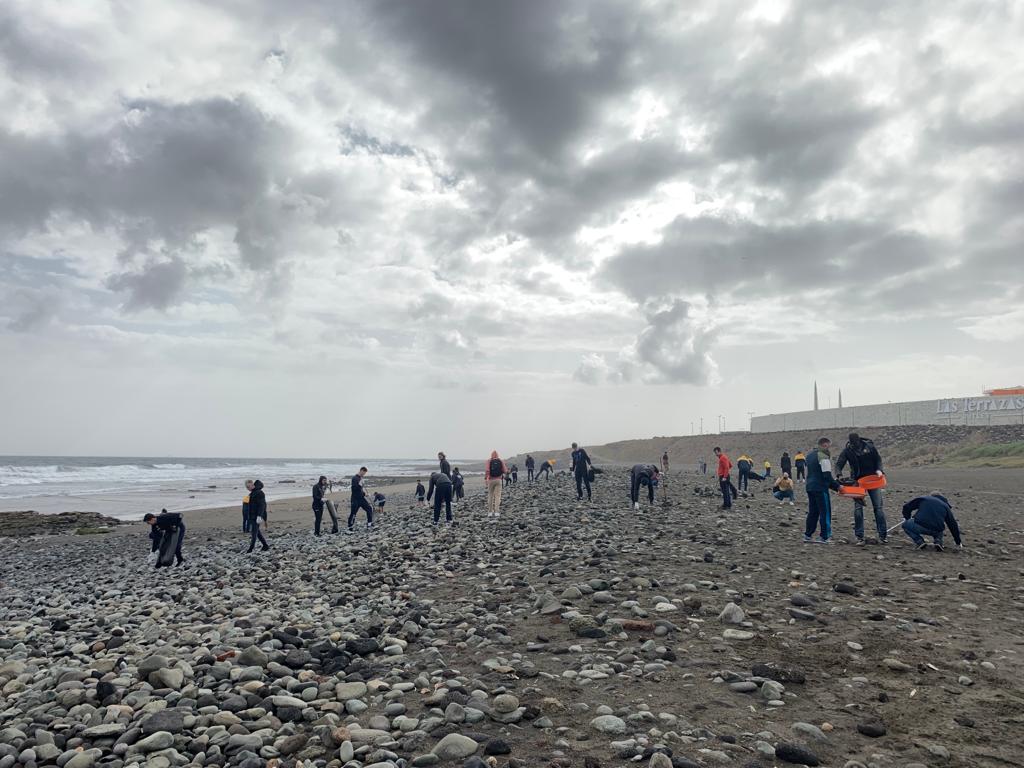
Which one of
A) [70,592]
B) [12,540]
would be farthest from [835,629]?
[12,540]

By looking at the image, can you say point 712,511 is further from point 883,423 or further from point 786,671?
point 883,423

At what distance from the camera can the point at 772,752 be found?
→ 183 inches

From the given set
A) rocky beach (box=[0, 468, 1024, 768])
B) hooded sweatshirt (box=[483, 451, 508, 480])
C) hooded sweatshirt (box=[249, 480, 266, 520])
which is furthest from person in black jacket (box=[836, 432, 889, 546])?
hooded sweatshirt (box=[249, 480, 266, 520])

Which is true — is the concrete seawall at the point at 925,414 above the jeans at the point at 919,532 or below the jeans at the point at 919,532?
above

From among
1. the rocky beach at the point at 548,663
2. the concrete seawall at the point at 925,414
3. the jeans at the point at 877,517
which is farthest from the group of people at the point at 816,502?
the concrete seawall at the point at 925,414

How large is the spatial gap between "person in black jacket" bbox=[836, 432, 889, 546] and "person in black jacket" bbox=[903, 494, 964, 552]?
28.6 inches

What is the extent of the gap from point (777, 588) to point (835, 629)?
7.03 ft

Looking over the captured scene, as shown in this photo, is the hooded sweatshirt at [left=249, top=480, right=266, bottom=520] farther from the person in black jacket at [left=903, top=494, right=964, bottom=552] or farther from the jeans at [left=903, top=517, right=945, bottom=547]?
the person in black jacket at [left=903, top=494, right=964, bottom=552]

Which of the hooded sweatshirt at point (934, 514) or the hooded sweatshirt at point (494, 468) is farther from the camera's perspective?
the hooded sweatshirt at point (494, 468)

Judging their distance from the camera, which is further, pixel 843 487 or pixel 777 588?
pixel 843 487

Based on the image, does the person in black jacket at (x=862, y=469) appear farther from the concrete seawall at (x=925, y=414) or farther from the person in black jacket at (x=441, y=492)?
the concrete seawall at (x=925, y=414)

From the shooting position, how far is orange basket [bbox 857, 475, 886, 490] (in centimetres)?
1386

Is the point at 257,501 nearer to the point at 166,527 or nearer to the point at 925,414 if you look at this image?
the point at 166,527

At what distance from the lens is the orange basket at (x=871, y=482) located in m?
13.9
